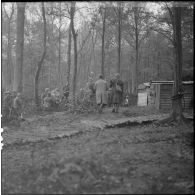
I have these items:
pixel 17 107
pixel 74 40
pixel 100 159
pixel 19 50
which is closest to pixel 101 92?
pixel 74 40

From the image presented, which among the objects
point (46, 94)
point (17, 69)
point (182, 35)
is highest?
point (182, 35)

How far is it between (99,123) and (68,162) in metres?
Result: 1.69

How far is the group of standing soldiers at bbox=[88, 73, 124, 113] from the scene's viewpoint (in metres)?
6.24

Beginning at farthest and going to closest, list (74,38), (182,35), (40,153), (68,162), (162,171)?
(74,38) → (182,35) → (40,153) → (68,162) → (162,171)

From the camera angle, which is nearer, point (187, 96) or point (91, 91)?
point (187, 96)

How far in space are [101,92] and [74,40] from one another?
1.29m

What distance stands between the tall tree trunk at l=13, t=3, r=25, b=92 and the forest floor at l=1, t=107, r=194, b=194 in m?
0.95

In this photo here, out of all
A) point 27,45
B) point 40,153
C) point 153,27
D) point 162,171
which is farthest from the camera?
point 27,45

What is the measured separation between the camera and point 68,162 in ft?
10.8

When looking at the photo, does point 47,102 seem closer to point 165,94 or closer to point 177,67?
point 165,94

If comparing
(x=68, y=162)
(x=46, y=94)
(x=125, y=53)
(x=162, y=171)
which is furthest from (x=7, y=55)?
(x=162, y=171)

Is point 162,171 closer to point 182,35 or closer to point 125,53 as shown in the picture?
point 182,35

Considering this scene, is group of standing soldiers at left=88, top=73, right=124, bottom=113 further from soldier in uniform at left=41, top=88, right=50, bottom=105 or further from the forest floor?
the forest floor

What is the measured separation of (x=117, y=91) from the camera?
6578 millimetres
